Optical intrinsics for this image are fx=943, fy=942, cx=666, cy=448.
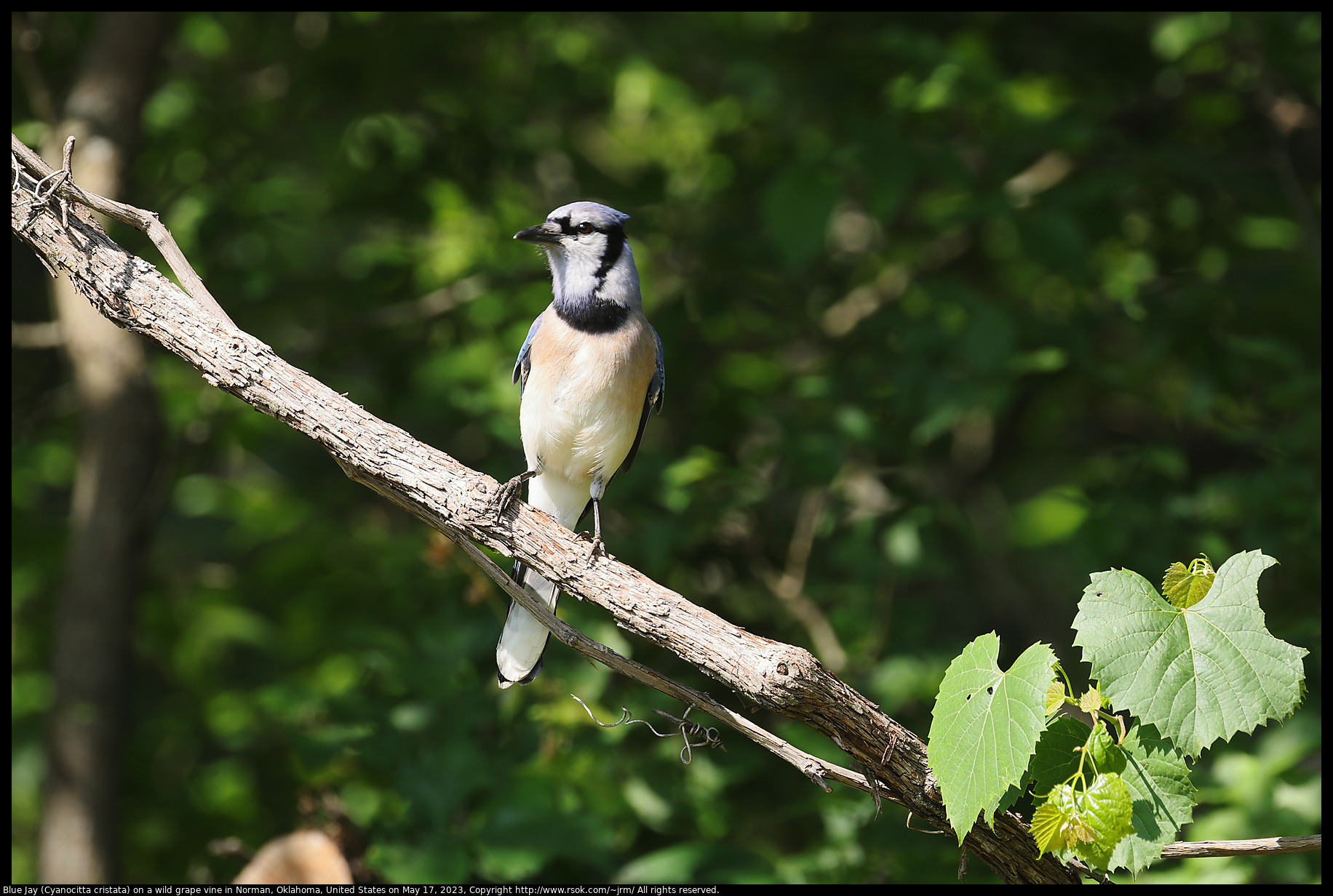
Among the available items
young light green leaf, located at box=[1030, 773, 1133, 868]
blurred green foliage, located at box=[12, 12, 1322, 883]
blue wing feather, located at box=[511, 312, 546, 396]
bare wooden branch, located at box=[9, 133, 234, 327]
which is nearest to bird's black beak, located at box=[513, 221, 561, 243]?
blue wing feather, located at box=[511, 312, 546, 396]

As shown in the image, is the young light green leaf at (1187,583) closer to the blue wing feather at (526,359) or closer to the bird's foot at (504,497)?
the bird's foot at (504,497)

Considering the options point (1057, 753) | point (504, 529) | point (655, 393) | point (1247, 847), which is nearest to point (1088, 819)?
point (1057, 753)

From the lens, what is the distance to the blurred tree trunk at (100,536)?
425 centimetres

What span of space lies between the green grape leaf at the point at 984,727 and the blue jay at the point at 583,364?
150 centimetres

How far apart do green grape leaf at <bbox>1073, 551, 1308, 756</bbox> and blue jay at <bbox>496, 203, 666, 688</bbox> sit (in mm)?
1699

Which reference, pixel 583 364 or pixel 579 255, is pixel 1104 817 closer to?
pixel 583 364

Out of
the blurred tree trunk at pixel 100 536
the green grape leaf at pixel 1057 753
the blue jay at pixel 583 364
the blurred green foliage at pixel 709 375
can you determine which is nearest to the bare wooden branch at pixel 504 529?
the green grape leaf at pixel 1057 753

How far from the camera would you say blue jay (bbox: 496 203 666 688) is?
3.32m

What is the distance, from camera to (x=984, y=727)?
6.20ft

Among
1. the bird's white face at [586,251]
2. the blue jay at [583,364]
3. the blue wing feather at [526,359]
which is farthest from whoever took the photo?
the blue wing feather at [526,359]

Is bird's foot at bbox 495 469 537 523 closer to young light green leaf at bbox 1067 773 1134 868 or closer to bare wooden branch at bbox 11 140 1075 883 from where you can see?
bare wooden branch at bbox 11 140 1075 883

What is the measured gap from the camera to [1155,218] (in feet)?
17.4

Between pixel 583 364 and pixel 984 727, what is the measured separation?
6.26 ft

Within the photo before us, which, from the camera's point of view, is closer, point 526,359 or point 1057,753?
point 1057,753
